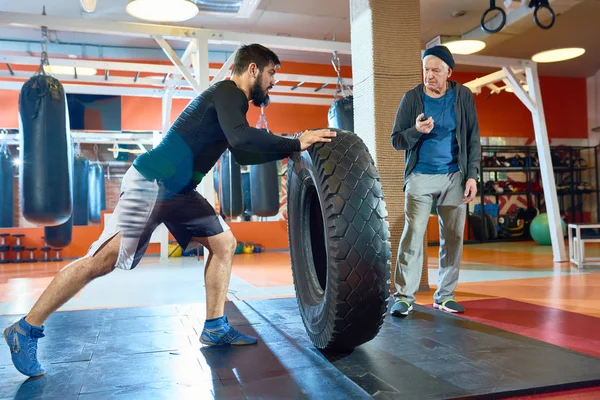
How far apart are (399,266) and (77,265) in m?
1.86

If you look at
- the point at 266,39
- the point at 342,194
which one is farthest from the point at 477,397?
the point at 266,39

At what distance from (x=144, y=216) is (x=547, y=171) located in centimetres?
583

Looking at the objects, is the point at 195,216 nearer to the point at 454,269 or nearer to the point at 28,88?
the point at 454,269

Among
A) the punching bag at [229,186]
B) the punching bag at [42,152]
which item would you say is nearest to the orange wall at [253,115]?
the punching bag at [229,186]

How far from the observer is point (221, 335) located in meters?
2.40

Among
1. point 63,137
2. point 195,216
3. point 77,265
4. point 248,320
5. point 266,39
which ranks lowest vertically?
point 248,320

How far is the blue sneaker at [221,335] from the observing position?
7.86 feet

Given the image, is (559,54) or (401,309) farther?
(559,54)

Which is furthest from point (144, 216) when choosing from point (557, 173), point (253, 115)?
point (557, 173)

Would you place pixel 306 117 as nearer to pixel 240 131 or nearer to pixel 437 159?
pixel 437 159

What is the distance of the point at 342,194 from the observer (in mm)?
1970

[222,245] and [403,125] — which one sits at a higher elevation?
[403,125]

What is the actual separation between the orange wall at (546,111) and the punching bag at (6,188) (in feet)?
29.2

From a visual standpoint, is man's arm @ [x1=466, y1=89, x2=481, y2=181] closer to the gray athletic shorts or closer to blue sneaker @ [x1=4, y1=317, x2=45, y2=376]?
the gray athletic shorts
